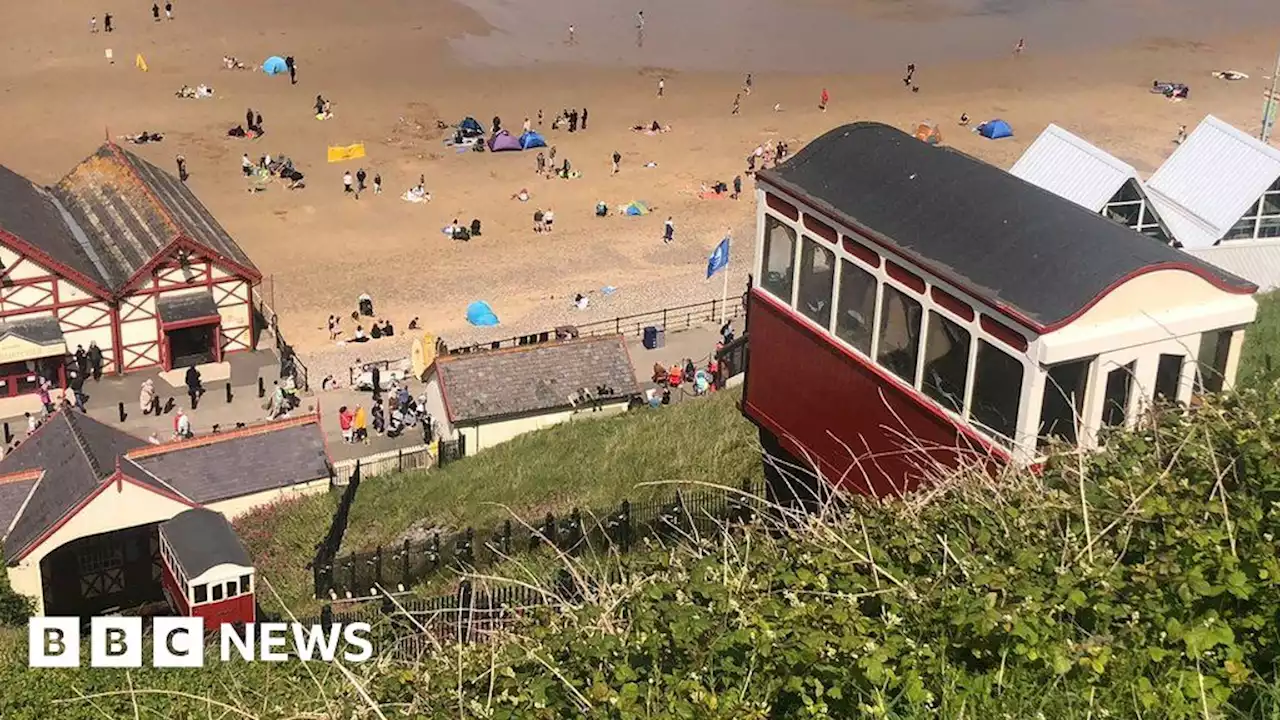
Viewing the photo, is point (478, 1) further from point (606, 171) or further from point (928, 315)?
point (928, 315)

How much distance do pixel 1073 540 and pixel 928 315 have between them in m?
4.88

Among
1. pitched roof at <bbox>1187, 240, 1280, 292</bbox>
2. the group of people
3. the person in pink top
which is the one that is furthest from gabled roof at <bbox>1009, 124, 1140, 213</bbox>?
the person in pink top

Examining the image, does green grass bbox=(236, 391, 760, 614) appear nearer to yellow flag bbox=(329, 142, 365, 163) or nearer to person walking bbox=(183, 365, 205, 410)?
person walking bbox=(183, 365, 205, 410)

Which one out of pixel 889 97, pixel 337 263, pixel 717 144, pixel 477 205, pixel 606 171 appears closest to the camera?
pixel 337 263

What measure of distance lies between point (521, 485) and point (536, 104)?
3529 cm

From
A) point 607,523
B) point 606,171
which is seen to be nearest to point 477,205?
point 606,171

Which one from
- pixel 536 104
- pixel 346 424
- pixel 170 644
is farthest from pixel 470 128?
pixel 170 644

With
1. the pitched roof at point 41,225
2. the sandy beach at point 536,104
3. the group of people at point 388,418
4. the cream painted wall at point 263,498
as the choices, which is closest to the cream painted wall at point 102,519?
the cream painted wall at point 263,498

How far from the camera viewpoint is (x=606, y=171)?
49.3m

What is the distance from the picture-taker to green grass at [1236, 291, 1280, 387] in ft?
48.9

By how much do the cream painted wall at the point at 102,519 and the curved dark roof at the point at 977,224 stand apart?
33.9 ft

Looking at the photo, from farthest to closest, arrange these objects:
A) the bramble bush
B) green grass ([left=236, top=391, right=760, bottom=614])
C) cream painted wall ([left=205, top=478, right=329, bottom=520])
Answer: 1. cream painted wall ([left=205, top=478, right=329, bottom=520])
2. green grass ([left=236, top=391, right=760, bottom=614])
3. the bramble bush

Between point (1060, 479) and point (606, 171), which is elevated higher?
point (1060, 479)

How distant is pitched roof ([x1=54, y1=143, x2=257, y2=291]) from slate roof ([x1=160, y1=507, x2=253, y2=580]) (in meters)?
14.4
